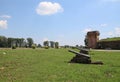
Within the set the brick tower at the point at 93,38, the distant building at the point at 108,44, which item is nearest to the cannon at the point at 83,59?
the distant building at the point at 108,44

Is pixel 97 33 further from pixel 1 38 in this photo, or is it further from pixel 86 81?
pixel 86 81

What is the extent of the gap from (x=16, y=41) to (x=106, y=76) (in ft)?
261

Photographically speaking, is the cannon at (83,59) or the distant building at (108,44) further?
the distant building at (108,44)

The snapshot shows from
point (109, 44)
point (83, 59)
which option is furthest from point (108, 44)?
point (83, 59)

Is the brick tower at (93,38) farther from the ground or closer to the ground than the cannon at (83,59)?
farther from the ground

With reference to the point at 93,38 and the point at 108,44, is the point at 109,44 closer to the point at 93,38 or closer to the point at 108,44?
the point at 108,44

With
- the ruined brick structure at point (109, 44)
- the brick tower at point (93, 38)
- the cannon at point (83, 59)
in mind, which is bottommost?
the cannon at point (83, 59)

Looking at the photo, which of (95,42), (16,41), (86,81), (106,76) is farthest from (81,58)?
(16,41)

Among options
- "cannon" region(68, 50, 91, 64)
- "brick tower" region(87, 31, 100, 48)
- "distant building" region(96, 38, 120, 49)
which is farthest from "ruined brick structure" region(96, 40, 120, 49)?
"cannon" region(68, 50, 91, 64)

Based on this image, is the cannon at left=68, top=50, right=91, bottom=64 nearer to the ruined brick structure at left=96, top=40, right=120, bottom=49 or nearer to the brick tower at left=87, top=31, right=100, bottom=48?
the ruined brick structure at left=96, top=40, right=120, bottom=49

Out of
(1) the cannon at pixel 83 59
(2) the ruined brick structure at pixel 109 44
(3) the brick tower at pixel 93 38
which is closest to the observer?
(1) the cannon at pixel 83 59

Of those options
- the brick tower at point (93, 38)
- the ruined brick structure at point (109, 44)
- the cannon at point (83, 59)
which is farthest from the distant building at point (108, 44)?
the cannon at point (83, 59)

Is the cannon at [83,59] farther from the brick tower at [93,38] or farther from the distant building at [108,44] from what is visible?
the brick tower at [93,38]

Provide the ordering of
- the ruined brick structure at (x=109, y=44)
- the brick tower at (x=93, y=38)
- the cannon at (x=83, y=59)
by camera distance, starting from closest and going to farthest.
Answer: the cannon at (x=83, y=59) → the ruined brick structure at (x=109, y=44) → the brick tower at (x=93, y=38)
